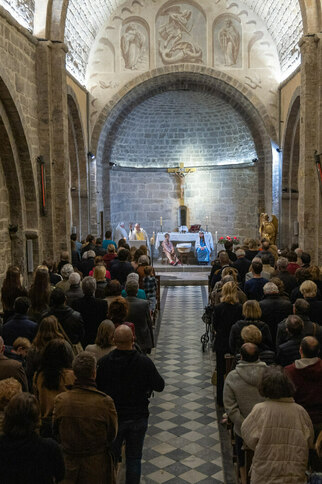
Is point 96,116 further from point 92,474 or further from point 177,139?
point 92,474

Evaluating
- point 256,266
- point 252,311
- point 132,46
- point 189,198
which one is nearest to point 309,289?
point 252,311

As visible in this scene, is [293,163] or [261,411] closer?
[261,411]

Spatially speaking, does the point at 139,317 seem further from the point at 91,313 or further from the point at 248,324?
the point at 248,324

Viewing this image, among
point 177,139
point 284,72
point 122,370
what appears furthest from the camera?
point 177,139

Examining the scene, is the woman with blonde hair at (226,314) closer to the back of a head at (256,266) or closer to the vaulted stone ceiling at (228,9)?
the back of a head at (256,266)

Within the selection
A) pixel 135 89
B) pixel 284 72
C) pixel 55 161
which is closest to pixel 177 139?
pixel 135 89

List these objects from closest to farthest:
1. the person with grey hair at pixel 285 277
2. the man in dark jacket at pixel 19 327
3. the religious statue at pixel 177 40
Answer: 1. the man in dark jacket at pixel 19 327
2. the person with grey hair at pixel 285 277
3. the religious statue at pixel 177 40

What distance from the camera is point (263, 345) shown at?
203 inches

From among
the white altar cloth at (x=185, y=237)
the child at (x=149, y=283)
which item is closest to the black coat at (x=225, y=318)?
the child at (x=149, y=283)

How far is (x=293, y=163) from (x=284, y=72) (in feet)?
9.83

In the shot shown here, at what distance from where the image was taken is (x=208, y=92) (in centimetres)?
1931

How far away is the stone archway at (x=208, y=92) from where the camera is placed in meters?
18.6

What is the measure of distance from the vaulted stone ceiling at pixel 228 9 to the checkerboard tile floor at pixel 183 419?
9779 mm

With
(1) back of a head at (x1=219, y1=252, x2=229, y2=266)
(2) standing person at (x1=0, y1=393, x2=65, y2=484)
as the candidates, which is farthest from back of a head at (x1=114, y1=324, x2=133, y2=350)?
(1) back of a head at (x1=219, y1=252, x2=229, y2=266)
